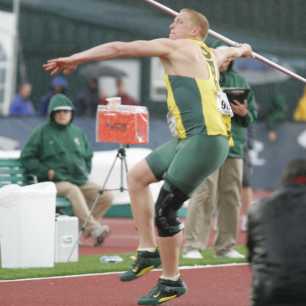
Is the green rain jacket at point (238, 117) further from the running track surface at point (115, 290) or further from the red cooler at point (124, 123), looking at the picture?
the running track surface at point (115, 290)

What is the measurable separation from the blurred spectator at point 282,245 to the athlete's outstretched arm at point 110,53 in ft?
8.58

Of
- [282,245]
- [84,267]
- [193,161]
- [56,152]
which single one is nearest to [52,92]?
[56,152]

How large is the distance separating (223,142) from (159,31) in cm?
1818

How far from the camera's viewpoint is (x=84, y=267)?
13195 mm

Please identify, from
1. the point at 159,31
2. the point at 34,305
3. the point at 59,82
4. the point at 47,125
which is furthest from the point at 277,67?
the point at 159,31

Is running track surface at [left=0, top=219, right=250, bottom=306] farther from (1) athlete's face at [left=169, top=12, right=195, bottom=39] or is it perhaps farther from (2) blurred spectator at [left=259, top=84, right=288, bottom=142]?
(2) blurred spectator at [left=259, top=84, right=288, bottom=142]

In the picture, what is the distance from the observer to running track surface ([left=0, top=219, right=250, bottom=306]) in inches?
430

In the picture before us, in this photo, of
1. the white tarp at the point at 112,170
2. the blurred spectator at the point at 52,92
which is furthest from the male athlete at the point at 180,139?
the blurred spectator at the point at 52,92

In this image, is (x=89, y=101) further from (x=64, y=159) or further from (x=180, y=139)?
(x=180, y=139)

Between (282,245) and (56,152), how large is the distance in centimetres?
830

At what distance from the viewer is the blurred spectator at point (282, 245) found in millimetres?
7621

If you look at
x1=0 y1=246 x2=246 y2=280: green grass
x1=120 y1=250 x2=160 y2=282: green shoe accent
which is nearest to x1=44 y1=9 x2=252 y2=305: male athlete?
x1=120 y1=250 x2=160 y2=282: green shoe accent

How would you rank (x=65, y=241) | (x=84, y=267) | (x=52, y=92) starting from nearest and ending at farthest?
1. (x=84, y=267)
2. (x=65, y=241)
3. (x=52, y=92)

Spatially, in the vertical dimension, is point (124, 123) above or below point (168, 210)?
above
